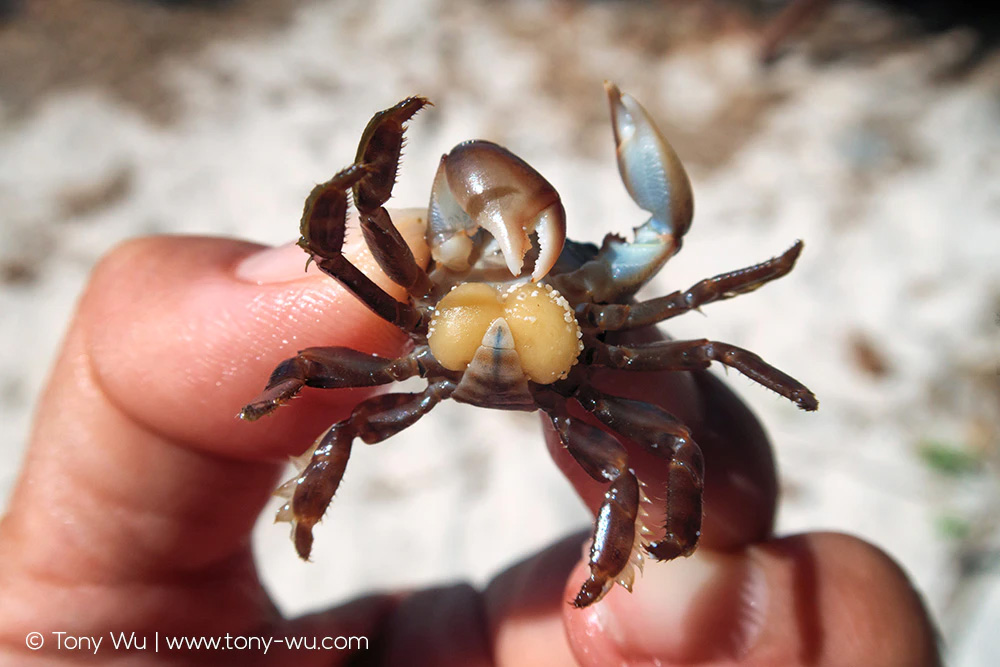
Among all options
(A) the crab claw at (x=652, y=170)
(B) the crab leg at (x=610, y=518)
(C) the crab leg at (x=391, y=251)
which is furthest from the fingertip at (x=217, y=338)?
(A) the crab claw at (x=652, y=170)

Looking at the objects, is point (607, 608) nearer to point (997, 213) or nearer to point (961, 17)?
point (997, 213)

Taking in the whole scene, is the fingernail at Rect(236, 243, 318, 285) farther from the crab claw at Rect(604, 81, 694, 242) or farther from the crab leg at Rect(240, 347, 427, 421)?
the crab claw at Rect(604, 81, 694, 242)

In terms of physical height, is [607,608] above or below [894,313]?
above

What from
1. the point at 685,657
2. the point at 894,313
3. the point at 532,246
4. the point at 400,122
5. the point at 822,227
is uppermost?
the point at 400,122

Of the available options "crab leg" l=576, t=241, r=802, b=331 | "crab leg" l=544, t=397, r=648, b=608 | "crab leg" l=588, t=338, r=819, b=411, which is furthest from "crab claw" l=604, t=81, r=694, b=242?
"crab leg" l=544, t=397, r=648, b=608

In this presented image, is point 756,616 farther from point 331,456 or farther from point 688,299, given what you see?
point 331,456

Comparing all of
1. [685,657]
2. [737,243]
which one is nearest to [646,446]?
[685,657]

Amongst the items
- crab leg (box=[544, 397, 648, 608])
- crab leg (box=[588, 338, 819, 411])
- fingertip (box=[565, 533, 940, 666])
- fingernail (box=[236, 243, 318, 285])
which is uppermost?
fingernail (box=[236, 243, 318, 285])
